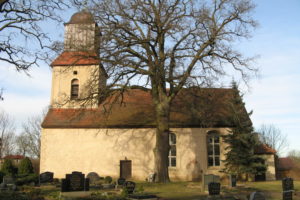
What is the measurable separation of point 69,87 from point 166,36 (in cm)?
1252

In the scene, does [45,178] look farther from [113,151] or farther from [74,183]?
[74,183]

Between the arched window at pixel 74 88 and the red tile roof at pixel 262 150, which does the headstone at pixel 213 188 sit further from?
the arched window at pixel 74 88

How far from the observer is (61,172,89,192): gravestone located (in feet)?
46.3

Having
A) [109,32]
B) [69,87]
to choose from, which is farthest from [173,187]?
[69,87]

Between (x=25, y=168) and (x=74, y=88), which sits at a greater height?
(x=74, y=88)

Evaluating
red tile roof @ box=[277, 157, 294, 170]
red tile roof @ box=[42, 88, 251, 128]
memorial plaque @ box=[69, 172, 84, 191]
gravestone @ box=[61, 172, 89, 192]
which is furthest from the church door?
red tile roof @ box=[277, 157, 294, 170]

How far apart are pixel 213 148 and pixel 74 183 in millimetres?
14346

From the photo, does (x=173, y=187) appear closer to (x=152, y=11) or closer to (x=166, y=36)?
(x=166, y=36)

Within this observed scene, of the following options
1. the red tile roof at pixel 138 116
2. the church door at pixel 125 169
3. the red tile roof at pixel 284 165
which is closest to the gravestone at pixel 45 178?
the red tile roof at pixel 138 116

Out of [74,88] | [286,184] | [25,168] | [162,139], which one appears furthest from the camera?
[74,88]

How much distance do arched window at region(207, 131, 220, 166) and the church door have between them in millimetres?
6696

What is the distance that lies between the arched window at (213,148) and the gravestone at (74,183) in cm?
1328

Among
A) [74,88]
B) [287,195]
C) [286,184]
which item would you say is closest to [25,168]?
[74,88]

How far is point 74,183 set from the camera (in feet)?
47.3
